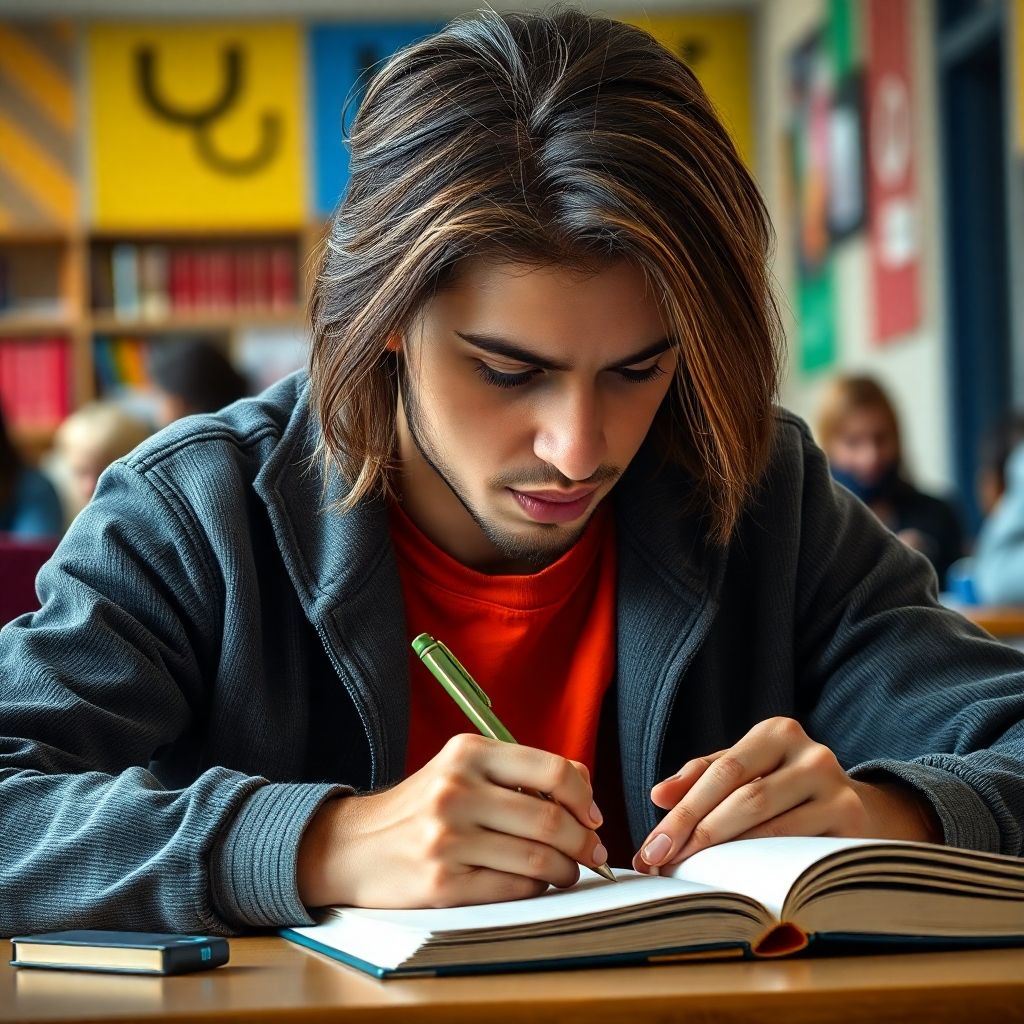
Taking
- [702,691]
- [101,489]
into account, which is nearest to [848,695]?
[702,691]

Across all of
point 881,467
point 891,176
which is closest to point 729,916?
point 881,467

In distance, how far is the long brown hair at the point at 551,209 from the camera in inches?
45.8

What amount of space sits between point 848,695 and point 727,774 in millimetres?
381

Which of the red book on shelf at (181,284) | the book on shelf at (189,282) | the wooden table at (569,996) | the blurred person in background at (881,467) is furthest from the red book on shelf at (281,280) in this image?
the wooden table at (569,996)

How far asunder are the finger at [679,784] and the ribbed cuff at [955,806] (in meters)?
0.15

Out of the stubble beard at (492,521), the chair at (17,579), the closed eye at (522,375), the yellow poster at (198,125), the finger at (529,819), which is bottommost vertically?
the finger at (529,819)

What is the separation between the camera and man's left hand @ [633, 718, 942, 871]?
0.97m

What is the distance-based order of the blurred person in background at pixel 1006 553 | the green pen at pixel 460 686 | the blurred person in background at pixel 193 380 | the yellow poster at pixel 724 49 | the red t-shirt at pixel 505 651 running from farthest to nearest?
1. the yellow poster at pixel 724 49
2. the blurred person in background at pixel 193 380
3. the blurred person in background at pixel 1006 553
4. the red t-shirt at pixel 505 651
5. the green pen at pixel 460 686

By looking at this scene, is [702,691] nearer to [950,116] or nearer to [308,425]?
[308,425]

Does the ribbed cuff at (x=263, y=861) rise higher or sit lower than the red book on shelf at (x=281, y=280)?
lower

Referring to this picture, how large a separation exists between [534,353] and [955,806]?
16.5 inches

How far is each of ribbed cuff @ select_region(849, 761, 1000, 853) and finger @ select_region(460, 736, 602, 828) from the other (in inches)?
10.3

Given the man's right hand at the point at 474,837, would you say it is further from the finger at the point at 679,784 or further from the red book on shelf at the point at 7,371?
the red book on shelf at the point at 7,371

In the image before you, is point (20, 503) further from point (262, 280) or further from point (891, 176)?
point (891, 176)
